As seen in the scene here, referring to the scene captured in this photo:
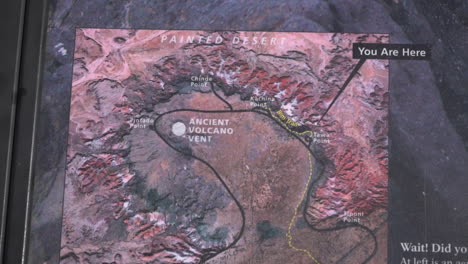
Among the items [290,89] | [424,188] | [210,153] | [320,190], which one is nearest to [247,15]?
[290,89]

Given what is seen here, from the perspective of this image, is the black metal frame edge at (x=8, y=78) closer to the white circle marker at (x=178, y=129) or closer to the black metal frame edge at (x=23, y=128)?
the black metal frame edge at (x=23, y=128)

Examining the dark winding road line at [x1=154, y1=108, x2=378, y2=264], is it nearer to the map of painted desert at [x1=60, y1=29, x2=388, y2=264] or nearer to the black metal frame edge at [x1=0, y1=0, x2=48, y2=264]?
the map of painted desert at [x1=60, y1=29, x2=388, y2=264]

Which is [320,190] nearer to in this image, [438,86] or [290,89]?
[290,89]

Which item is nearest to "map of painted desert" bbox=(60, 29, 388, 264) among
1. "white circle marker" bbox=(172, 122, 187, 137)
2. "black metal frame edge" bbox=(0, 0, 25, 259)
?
"white circle marker" bbox=(172, 122, 187, 137)

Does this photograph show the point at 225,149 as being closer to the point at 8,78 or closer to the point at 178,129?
the point at 178,129

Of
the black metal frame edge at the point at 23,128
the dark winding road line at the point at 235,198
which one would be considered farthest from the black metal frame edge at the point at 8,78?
the dark winding road line at the point at 235,198
